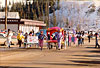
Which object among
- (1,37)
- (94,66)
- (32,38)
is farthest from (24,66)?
(1,37)

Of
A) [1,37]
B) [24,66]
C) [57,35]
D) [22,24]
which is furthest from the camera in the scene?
[22,24]

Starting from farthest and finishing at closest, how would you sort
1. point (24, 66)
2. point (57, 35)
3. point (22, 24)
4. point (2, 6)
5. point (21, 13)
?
point (2, 6) → point (21, 13) → point (22, 24) → point (57, 35) → point (24, 66)

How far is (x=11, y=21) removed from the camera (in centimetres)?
8619

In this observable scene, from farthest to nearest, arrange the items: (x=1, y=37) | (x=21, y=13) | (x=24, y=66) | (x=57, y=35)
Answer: (x=21, y=13) < (x=1, y=37) < (x=57, y=35) < (x=24, y=66)

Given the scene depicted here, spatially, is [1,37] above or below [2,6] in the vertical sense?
below

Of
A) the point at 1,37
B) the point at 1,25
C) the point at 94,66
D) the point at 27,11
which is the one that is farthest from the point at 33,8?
the point at 94,66

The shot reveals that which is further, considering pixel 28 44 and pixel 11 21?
pixel 11 21

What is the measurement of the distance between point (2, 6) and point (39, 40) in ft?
525

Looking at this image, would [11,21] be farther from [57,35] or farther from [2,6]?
[2,6]

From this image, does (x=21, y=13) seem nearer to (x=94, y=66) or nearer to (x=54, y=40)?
(x=54, y=40)

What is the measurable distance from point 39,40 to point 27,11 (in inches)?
6155

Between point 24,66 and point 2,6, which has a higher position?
point 2,6

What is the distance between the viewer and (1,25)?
93.1 m

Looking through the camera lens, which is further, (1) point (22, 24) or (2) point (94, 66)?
(1) point (22, 24)
